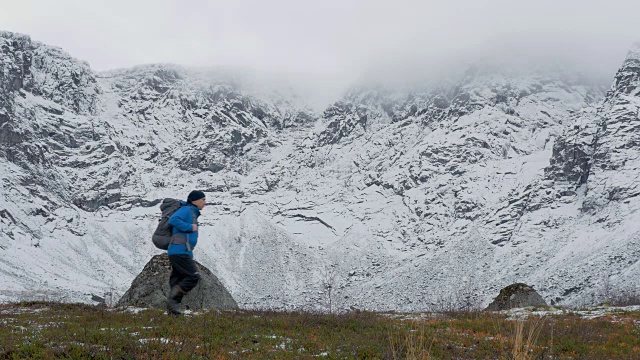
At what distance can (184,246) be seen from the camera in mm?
13539

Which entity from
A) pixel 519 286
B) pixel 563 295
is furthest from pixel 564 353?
pixel 563 295

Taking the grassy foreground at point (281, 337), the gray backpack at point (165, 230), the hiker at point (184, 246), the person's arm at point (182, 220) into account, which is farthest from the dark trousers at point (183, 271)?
the grassy foreground at point (281, 337)

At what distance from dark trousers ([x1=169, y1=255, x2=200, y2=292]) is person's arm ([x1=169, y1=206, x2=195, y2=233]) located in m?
0.73

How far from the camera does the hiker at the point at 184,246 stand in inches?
530

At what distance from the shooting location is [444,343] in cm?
1177

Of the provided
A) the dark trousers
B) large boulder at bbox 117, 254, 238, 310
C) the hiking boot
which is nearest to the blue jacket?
the dark trousers

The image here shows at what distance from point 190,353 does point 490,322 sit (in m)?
9.82

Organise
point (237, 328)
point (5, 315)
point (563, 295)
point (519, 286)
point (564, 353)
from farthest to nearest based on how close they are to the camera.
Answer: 1. point (563, 295)
2. point (519, 286)
3. point (5, 315)
4. point (237, 328)
5. point (564, 353)

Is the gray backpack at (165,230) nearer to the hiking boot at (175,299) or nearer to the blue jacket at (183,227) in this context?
the blue jacket at (183,227)

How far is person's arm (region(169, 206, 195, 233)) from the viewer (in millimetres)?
13344

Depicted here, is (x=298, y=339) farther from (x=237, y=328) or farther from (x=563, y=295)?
(x=563, y=295)

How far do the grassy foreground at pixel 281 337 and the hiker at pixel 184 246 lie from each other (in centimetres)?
92

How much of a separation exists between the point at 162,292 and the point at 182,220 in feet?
30.8

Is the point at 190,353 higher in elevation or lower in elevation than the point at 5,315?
higher
